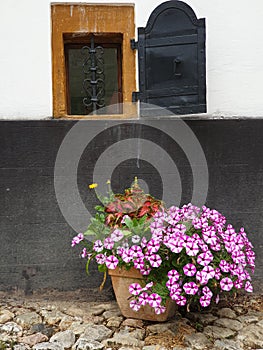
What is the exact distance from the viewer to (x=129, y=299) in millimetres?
3080

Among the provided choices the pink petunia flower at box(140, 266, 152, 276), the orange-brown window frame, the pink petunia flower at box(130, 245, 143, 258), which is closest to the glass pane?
the orange-brown window frame

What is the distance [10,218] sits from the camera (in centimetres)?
356

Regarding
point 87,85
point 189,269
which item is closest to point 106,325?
point 189,269

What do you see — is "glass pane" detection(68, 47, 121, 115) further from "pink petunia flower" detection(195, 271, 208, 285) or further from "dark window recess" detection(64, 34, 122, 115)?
"pink petunia flower" detection(195, 271, 208, 285)

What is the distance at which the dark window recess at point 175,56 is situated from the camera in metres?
3.44

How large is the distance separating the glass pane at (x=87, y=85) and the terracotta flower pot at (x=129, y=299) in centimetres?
127

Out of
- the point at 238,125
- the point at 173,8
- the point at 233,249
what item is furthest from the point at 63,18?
the point at 233,249

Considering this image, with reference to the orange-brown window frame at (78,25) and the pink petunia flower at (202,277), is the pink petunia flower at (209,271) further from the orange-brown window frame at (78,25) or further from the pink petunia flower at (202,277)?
the orange-brown window frame at (78,25)

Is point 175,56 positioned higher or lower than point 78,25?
lower

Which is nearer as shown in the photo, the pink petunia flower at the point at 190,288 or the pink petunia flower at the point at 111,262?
the pink petunia flower at the point at 190,288

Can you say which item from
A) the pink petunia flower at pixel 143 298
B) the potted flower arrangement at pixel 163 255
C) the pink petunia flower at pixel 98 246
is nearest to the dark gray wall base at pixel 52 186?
the potted flower arrangement at pixel 163 255

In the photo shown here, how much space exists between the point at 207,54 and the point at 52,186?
4.81ft

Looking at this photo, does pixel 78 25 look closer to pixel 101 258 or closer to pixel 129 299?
pixel 101 258

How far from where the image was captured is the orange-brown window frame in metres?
3.54
